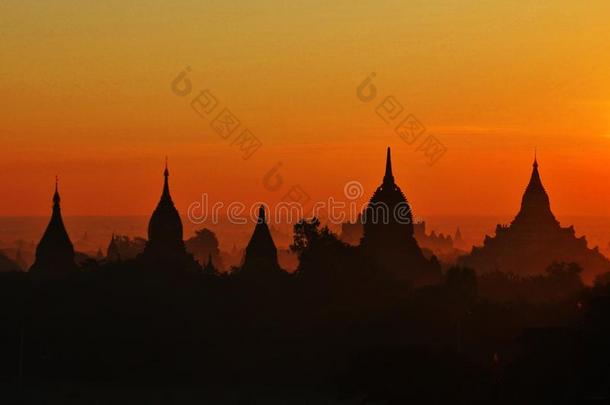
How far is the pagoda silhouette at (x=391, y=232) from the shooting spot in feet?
533

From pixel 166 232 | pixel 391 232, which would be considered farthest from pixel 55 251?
pixel 391 232

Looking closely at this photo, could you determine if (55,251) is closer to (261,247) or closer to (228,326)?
(261,247)

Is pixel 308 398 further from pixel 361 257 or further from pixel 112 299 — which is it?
pixel 361 257

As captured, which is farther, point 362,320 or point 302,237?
point 302,237

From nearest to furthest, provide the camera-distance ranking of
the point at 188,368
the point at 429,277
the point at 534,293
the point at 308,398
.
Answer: the point at 308,398
the point at 188,368
the point at 534,293
the point at 429,277

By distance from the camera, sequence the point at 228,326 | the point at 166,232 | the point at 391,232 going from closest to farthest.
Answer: the point at 228,326, the point at 166,232, the point at 391,232

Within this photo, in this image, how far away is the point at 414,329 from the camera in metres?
102

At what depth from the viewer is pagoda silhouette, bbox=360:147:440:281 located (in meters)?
162

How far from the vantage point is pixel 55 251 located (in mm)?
148125

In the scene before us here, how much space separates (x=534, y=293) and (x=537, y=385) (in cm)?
7253

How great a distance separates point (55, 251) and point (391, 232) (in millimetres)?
29329

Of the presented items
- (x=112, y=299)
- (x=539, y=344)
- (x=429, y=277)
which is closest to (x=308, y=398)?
(x=112, y=299)

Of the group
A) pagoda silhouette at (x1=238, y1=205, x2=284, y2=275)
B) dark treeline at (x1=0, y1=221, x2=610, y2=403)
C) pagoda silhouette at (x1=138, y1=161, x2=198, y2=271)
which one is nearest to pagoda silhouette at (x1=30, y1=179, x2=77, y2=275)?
pagoda silhouette at (x1=138, y1=161, x2=198, y2=271)

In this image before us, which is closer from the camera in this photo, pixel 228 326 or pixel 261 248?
pixel 228 326
